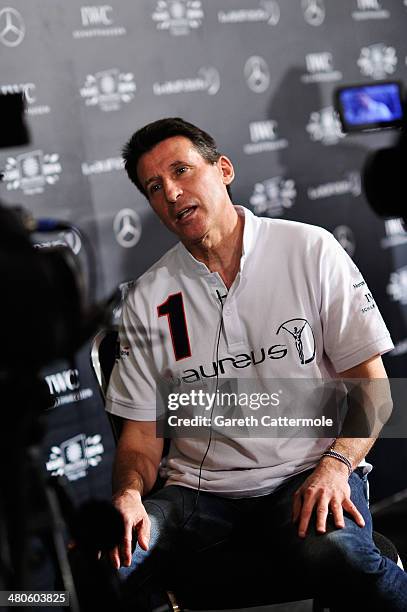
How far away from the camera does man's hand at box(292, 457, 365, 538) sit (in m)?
1.63

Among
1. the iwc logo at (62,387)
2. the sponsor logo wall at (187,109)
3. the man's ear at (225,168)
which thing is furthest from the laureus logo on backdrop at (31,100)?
the iwc logo at (62,387)

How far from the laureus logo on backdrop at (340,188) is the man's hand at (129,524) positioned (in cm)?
164

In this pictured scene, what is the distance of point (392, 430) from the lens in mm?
3002

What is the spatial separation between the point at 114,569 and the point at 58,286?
2.79 feet

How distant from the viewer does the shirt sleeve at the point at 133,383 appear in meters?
1.93

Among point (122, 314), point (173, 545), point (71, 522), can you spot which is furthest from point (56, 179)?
point (71, 522)

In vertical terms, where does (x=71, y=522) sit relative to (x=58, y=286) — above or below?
below

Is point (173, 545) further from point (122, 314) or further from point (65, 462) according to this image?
point (65, 462)

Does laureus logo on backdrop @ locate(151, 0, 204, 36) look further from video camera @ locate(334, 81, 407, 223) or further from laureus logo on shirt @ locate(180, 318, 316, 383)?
laureus logo on shirt @ locate(180, 318, 316, 383)

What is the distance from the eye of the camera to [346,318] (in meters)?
1.84

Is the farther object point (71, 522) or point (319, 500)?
point (319, 500)

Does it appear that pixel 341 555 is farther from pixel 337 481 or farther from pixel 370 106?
pixel 370 106

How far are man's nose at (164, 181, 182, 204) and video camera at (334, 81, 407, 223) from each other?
1.34 ft

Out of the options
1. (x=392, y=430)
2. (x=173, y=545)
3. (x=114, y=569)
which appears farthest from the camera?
(x=392, y=430)
